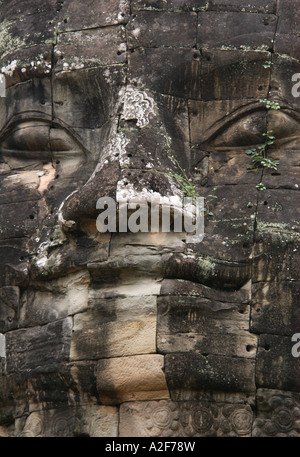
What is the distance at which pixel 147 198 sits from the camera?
433 inches

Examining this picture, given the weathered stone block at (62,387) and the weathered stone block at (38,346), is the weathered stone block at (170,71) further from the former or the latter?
the weathered stone block at (62,387)

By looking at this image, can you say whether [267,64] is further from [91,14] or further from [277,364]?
[277,364]

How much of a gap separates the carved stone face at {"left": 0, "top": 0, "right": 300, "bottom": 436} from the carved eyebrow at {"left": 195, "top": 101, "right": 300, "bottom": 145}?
0.05 feet

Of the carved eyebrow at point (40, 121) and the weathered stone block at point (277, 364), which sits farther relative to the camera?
the carved eyebrow at point (40, 121)

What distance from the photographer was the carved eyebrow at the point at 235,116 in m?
12.0

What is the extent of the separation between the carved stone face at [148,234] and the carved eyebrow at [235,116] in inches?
0.6

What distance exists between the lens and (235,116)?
12.0 metres

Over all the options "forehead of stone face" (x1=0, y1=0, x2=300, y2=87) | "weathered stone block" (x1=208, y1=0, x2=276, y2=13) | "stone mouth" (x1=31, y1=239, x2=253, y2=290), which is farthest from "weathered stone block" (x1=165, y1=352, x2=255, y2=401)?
"weathered stone block" (x1=208, y1=0, x2=276, y2=13)

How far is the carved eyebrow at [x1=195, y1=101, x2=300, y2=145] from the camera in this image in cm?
1198

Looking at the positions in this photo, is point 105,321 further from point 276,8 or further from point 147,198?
point 276,8

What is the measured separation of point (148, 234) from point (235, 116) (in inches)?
68.5

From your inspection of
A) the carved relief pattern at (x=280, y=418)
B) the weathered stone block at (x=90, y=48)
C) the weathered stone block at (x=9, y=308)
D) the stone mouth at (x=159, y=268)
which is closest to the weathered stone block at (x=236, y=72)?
the weathered stone block at (x=90, y=48)
